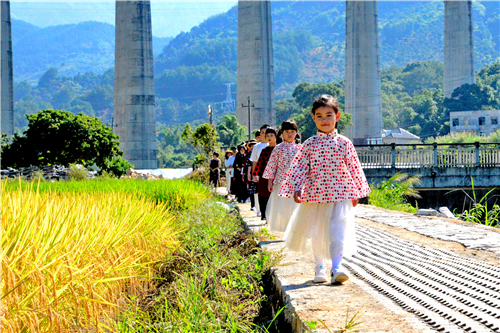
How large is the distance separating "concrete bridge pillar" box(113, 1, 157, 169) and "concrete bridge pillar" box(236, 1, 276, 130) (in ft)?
21.6

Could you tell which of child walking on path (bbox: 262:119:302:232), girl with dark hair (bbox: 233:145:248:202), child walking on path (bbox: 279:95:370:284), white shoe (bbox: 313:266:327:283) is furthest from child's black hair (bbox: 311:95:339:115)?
girl with dark hair (bbox: 233:145:248:202)

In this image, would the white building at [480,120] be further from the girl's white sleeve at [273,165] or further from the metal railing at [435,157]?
the girl's white sleeve at [273,165]

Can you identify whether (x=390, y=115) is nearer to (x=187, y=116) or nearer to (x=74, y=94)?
(x=187, y=116)

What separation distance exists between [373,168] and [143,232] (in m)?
18.1

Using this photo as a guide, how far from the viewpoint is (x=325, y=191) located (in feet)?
14.6

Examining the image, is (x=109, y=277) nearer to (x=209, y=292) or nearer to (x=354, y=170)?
(x=209, y=292)

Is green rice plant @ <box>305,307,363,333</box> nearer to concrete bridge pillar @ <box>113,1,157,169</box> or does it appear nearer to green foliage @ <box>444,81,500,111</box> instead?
concrete bridge pillar @ <box>113,1,157,169</box>

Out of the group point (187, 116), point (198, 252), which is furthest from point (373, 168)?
point (187, 116)

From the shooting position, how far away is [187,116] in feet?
594

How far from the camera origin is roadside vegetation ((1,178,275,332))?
3.42 metres

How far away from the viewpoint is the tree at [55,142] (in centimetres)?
2869

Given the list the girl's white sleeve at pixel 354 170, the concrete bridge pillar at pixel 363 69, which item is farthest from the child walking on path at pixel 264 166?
the concrete bridge pillar at pixel 363 69

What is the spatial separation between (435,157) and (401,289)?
64.7 feet

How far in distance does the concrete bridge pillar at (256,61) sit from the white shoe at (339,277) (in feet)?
116
